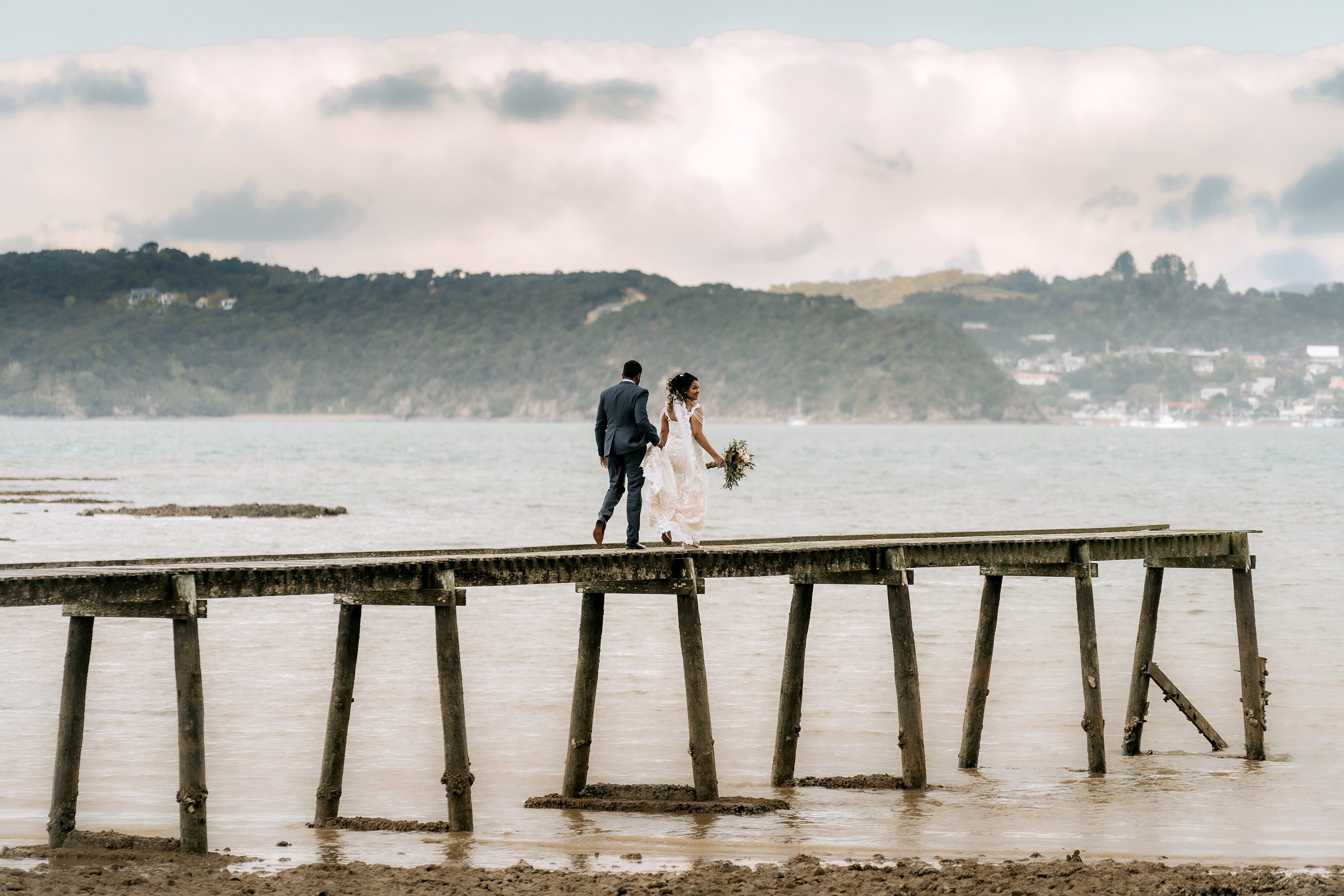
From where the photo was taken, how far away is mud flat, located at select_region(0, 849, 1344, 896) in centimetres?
963

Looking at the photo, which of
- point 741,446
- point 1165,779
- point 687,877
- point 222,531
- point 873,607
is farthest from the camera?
point 222,531

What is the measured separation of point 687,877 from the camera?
1005cm

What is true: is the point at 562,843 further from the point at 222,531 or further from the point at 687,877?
the point at 222,531

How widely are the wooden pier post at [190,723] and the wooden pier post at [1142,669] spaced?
9194 millimetres

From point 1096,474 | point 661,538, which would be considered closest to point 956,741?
point 661,538

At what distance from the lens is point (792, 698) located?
1392cm

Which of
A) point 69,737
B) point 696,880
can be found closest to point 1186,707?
point 696,880

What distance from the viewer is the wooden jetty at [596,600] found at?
10.6 m

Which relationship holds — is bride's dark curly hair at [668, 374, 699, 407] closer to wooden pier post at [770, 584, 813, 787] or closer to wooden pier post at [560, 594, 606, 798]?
wooden pier post at [770, 584, 813, 787]

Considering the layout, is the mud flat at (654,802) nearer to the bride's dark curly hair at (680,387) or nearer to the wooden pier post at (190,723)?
the wooden pier post at (190,723)

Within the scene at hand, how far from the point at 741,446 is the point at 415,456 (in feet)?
396

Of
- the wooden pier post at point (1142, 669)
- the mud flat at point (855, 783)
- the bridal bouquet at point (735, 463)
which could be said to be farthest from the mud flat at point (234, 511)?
the mud flat at point (855, 783)

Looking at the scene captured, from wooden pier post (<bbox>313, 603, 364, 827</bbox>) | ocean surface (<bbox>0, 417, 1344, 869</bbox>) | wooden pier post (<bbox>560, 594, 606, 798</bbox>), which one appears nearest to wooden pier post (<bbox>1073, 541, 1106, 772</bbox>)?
ocean surface (<bbox>0, 417, 1344, 869</bbox>)

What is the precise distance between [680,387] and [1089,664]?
186 inches
